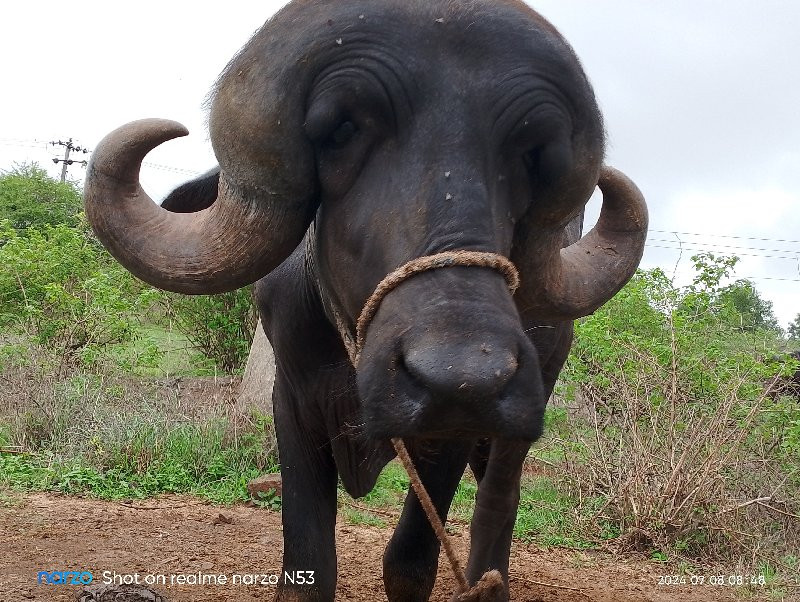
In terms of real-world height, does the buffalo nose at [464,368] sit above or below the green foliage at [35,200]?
below

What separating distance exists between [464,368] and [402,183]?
0.52 m

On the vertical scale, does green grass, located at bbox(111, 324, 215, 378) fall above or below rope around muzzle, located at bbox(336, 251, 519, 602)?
above

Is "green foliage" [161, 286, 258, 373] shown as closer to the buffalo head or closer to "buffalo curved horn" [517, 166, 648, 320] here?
"buffalo curved horn" [517, 166, 648, 320]

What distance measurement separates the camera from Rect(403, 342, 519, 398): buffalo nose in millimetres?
1534

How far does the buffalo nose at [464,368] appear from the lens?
5.03ft

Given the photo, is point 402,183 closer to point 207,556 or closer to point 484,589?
point 484,589

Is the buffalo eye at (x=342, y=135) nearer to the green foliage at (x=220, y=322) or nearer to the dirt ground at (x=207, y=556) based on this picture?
the dirt ground at (x=207, y=556)

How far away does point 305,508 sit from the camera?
288 centimetres

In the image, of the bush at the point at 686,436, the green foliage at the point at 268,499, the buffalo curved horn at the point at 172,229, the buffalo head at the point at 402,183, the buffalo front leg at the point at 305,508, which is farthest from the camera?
the green foliage at the point at 268,499

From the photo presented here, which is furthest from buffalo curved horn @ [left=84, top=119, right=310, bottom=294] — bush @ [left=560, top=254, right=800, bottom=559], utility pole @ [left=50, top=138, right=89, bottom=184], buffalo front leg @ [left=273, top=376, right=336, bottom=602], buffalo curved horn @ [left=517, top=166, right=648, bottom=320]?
utility pole @ [left=50, top=138, right=89, bottom=184]

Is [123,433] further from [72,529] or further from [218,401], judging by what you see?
[72,529]

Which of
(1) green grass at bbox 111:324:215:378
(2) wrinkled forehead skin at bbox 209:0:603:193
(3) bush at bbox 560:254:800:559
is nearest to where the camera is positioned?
(2) wrinkled forehead skin at bbox 209:0:603:193

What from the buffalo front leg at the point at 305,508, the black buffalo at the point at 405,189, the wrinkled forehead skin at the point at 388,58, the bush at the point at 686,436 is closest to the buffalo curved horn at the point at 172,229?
the black buffalo at the point at 405,189

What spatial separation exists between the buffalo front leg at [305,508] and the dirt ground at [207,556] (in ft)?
3.77
